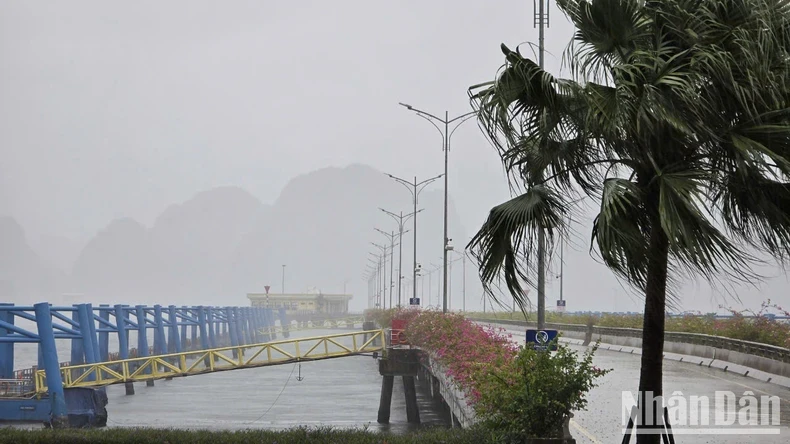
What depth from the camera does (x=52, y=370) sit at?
44938mm

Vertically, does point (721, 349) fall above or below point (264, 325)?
below

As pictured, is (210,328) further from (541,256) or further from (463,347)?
(541,256)

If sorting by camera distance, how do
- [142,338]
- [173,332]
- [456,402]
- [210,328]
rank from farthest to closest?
[210,328] < [173,332] < [142,338] < [456,402]

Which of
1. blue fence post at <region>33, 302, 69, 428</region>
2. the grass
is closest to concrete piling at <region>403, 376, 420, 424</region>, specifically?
blue fence post at <region>33, 302, 69, 428</region>

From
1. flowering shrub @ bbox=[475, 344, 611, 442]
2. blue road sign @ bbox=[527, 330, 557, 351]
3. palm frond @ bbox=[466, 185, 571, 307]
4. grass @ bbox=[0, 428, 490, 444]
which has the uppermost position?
palm frond @ bbox=[466, 185, 571, 307]

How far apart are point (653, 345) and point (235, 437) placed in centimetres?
821

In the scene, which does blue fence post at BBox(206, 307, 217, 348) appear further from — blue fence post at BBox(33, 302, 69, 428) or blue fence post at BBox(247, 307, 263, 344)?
blue fence post at BBox(33, 302, 69, 428)

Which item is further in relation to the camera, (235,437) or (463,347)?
(463,347)

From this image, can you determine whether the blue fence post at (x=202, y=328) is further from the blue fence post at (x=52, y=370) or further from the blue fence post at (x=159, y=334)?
the blue fence post at (x=52, y=370)

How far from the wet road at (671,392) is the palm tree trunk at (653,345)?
567 centimetres

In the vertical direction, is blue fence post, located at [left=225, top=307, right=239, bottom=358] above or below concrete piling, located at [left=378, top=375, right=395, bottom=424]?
above

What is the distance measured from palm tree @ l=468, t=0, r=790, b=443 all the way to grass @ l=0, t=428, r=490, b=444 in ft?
14.7

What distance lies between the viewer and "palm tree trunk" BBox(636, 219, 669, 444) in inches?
536

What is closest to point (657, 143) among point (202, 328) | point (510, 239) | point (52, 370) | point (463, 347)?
point (510, 239)
